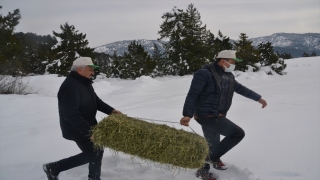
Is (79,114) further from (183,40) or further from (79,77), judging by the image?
(183,40)

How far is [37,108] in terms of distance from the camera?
8922 mm

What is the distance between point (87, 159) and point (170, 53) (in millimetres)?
27743

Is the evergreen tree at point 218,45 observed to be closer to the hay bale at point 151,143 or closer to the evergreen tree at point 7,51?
the evergreen tree at point 7,51

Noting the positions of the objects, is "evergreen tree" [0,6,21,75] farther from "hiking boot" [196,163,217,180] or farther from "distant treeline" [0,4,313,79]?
"hiking boot" [196,163,217,180]

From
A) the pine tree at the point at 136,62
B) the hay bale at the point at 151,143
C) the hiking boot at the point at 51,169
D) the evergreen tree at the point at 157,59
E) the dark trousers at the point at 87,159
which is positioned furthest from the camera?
the evergreen tree at the point at 157,59

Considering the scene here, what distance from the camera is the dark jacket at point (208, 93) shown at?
10.8 ft

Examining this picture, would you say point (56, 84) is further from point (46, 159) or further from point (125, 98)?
point (46, 159)

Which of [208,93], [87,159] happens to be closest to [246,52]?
[208,93]

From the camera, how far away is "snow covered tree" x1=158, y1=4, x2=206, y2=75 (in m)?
28.7

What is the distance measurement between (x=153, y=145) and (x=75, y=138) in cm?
101

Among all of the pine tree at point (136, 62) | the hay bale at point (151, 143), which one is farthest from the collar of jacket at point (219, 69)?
the pine tree at point (136, 62)

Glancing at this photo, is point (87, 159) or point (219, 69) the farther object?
point (219, 69)

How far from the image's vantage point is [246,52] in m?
23.1

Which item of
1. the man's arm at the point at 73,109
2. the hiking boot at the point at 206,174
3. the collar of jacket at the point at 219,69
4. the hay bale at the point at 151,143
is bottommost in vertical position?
the hiking boot at the point at 206,174
